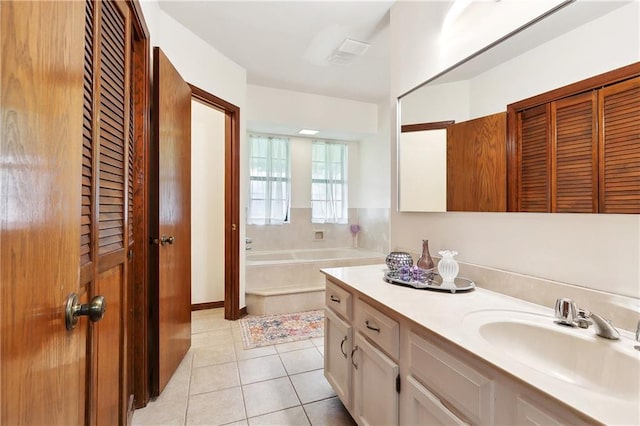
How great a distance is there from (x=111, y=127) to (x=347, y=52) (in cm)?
207

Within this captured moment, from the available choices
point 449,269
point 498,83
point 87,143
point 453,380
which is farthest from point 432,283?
point 87,143

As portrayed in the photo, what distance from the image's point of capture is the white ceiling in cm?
205

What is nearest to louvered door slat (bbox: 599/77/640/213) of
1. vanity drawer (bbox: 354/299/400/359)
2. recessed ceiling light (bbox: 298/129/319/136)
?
vanity drawer (bbox: 354/299/400/359)

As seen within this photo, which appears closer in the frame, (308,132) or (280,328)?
(280,328)

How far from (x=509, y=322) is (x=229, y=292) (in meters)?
2.59

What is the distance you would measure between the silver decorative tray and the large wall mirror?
358 millimetres

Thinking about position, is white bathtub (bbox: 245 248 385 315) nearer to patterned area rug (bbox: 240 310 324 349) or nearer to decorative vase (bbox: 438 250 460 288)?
patterned area rug (bbox: 240 310 324 349)

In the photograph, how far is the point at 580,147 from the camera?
1.00m

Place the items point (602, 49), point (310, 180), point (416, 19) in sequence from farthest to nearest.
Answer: point (310, 180), point (416, 19), point (602, 49)

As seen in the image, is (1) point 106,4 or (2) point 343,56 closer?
(1) point 106,4

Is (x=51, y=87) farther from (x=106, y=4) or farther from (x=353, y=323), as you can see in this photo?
(x=353, y=323)

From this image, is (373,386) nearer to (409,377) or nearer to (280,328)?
(409,377)

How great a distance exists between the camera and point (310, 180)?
434cm

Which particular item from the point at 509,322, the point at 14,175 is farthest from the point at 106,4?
the point at 509,322
